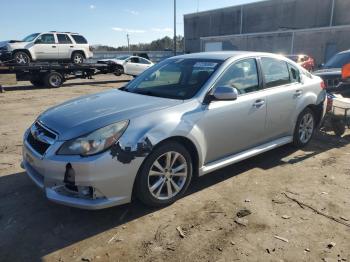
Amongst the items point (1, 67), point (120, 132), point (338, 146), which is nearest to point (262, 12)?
point (1, 67)

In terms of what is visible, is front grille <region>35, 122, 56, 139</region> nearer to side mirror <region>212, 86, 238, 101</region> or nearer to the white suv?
side mirror <region>212, 86, 238, 101</region>

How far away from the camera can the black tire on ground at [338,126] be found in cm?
700

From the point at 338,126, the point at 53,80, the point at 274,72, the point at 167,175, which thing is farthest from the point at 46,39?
the point at 167,175

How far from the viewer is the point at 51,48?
18656 mm

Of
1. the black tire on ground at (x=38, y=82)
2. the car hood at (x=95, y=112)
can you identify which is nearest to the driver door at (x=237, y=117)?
the car hood at (x=95, y=112)

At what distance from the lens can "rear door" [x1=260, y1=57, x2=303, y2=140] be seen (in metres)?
5.03

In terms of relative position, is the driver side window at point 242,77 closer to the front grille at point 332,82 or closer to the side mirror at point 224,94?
the side mirror at point 224,94

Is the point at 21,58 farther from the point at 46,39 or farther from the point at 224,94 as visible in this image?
the point at 224,94

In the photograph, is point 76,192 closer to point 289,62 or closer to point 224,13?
point 289,62

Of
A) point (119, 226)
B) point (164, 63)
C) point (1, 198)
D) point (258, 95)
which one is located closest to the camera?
point (119, 226)

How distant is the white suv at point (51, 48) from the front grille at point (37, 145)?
584 inches

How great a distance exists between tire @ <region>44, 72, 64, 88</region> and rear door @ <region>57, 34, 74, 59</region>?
215cm

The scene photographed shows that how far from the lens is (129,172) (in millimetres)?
3537

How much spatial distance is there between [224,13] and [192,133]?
54.5m
